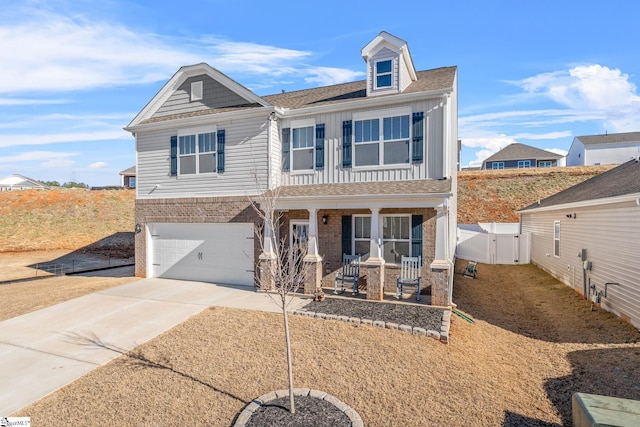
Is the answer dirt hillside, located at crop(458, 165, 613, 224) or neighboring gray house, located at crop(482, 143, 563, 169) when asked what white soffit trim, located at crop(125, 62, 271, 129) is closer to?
dirt hillside, located at crop(458, 165, 613, 224)

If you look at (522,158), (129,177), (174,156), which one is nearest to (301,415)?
(174,156)

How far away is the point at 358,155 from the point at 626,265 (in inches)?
312

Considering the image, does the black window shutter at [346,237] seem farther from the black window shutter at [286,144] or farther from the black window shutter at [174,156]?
the black window shutter at [174,156]

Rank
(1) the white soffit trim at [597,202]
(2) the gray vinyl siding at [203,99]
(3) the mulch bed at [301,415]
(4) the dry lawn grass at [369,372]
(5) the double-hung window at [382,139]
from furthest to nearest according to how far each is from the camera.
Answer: (2) the gray vinyl siding at [203,99], (5) the double-hung window at [382,139], (1) the white soffit trim at [597,202], (4) the dry lawn grass at [369,372], (3) the mulch bed at [301,415]

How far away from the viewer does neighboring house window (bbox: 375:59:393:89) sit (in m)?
11.5

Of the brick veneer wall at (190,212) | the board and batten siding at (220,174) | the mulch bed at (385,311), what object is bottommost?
the mulch bed at (385,311)

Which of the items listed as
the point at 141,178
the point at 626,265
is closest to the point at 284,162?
the point at 141,178

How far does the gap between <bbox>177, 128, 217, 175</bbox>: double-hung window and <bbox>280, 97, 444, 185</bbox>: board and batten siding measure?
8.78 feet

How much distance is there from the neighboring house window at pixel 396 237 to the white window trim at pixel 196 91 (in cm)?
885

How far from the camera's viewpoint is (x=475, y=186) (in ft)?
115

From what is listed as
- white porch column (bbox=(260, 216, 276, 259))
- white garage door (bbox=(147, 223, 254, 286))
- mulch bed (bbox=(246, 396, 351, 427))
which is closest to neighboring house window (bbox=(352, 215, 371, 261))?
white porch column (bbox=(260, 216, 276, 259))

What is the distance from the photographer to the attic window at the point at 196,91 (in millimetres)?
13555

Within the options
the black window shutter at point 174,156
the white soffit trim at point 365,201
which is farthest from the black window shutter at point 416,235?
the black window shutter at point 174,156

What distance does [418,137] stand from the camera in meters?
10.6
